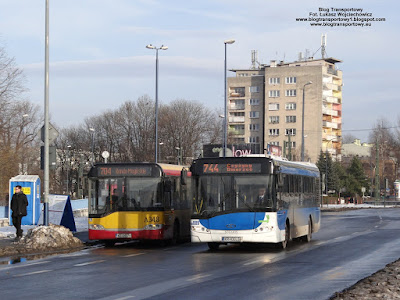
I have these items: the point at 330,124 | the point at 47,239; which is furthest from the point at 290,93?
the point at 47,239

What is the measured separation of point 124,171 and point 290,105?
410 ft

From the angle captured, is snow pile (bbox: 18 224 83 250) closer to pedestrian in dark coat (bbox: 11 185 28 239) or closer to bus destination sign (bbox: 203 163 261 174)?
pedestrian in dark coat (bbox: 11 185 28 239)

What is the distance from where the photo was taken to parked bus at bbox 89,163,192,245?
24.3m

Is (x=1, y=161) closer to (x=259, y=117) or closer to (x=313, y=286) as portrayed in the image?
(x=313, y=286)

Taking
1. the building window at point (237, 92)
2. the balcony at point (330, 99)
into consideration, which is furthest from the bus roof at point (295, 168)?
the building window at point (237, 92)

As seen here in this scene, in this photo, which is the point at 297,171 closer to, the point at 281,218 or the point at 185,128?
the point at 281,218

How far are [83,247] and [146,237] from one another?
181cm

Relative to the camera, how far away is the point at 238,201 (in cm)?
2167

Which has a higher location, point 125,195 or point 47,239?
point 125,195

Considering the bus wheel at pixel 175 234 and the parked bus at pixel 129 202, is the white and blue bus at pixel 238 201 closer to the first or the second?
the parked bus at pixel 129 202

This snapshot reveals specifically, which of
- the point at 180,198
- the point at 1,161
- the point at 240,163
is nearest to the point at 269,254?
the point at 240,163

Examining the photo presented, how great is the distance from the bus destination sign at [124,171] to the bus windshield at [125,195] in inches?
5.8

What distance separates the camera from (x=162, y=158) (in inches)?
3681

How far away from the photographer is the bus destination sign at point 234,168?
862 inches
